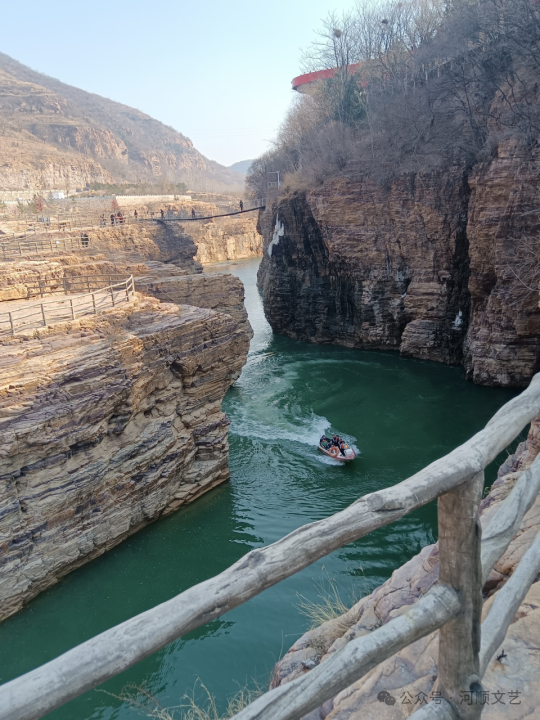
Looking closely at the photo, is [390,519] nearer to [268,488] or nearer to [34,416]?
[34,416]

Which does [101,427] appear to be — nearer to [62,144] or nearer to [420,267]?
[420,267]

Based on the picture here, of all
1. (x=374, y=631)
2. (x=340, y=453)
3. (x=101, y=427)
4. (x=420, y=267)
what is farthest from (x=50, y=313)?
(x=420, y=267)

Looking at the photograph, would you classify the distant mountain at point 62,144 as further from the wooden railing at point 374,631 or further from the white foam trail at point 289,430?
the wooden railing at point 374,631

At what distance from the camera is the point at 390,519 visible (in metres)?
1.79

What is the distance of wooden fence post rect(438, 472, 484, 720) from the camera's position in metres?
1.83

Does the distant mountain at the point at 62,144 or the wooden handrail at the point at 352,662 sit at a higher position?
the distant mountain at the point at 62,144

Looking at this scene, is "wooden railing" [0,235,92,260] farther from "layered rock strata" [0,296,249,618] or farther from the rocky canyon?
"layered rock strata" [0,296,249,618]

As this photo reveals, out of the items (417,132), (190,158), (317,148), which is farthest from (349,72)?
(190,158)

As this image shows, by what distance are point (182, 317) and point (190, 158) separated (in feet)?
633

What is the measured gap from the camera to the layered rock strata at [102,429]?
28.9ft

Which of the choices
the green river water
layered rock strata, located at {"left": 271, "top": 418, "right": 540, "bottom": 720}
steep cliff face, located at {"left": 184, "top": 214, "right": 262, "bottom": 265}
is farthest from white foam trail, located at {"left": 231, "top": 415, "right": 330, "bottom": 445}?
steep cliff face, located at {"left": 184, "top": 214, "right": 262, "bottom": 265}

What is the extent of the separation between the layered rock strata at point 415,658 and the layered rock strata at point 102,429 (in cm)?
607

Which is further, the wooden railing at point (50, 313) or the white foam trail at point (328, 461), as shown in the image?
the white foam trail at point (328, 461)

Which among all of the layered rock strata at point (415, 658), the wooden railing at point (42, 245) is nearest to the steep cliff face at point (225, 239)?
the wooden railing at point (42, 245)
